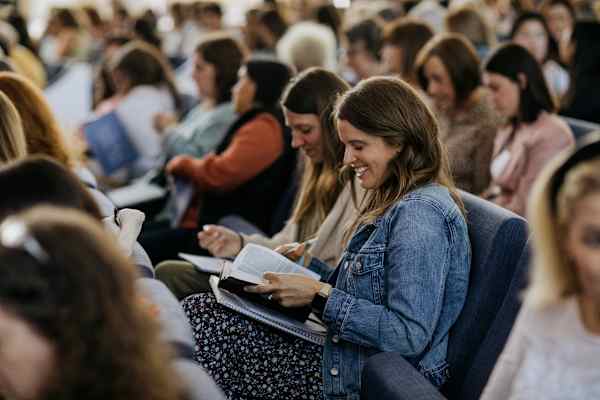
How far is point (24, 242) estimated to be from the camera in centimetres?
107

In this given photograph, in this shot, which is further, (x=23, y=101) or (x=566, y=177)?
(x=23, y=101)

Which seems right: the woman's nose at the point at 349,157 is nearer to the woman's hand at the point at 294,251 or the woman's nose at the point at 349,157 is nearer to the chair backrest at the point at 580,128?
the woman's hand at the point at 294,251

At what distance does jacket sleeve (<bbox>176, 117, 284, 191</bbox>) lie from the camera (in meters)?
3.50

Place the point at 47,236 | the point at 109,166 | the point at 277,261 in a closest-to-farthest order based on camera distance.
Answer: the point at 47,236, the point at 277,261, the point at 109,166

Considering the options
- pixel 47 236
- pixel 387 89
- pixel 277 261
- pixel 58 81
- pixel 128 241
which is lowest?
pixel 58 81

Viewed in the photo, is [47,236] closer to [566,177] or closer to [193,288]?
[566,177]

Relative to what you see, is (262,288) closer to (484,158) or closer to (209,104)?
(484,158)

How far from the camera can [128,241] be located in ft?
6.61

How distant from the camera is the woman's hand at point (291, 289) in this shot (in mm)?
2098

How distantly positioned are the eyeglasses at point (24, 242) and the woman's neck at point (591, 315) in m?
0.84

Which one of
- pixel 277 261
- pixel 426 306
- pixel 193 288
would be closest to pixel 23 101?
pixel 193 288

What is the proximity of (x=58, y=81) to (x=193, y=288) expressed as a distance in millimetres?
4611

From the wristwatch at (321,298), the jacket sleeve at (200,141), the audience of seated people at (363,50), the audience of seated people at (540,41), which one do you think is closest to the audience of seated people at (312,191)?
the wristwatch at (321,298)

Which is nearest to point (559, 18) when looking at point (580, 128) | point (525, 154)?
point (580, 128)
